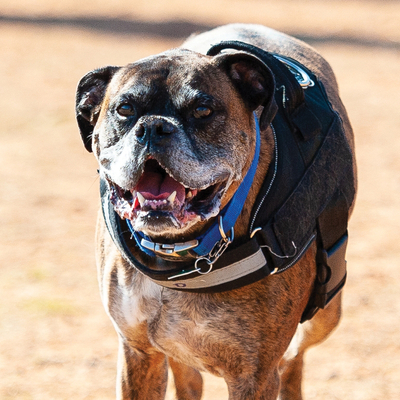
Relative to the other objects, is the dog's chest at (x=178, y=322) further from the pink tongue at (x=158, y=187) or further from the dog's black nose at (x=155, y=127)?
the dog's black nose at (x=155, y=127)

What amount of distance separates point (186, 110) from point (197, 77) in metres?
0.15

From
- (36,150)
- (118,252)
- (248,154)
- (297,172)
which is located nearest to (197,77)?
(248,154)

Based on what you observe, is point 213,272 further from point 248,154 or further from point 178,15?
point 178,15

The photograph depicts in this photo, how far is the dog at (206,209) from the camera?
2.74 m

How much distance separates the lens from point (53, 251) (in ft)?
20.3

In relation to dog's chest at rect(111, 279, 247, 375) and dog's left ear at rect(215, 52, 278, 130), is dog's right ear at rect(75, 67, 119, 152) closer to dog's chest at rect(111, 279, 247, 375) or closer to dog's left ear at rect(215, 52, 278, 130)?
dog's left ear at rect(215, 52, 278, 130)

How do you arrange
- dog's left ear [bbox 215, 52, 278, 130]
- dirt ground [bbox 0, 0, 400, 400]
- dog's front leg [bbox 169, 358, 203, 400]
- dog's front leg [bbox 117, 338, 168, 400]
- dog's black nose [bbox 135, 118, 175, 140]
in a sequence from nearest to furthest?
dog's black nose [bbox 135, 118, 175, 140] → dog's left ear [bbox 215, 52, 278, 130] → dog's front leg [bbox 117, 338, 168, 400] → dog's front leg [bbox 169, 358, 203, 400] → dirt ground [bbox 0, 0, 400, 400]

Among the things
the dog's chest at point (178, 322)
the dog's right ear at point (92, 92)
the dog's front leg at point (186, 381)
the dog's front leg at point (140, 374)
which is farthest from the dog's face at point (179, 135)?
the dog's front leg at point (186, 381)

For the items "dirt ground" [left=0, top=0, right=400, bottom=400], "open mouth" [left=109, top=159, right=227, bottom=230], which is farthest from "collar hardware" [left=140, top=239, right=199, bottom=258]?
"dirt ground" [left=0, top=0, right=400, bottom=400]

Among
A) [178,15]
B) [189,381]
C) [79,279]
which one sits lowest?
[178,15]

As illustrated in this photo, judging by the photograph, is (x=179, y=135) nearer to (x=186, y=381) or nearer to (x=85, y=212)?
(x=186, y=381)

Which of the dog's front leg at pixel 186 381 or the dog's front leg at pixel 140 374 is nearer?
the dog's front leg at pixel 140 374

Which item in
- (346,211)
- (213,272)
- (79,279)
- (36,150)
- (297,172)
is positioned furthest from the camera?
(36,150)

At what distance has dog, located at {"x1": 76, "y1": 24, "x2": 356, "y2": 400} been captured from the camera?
2.74 meters
